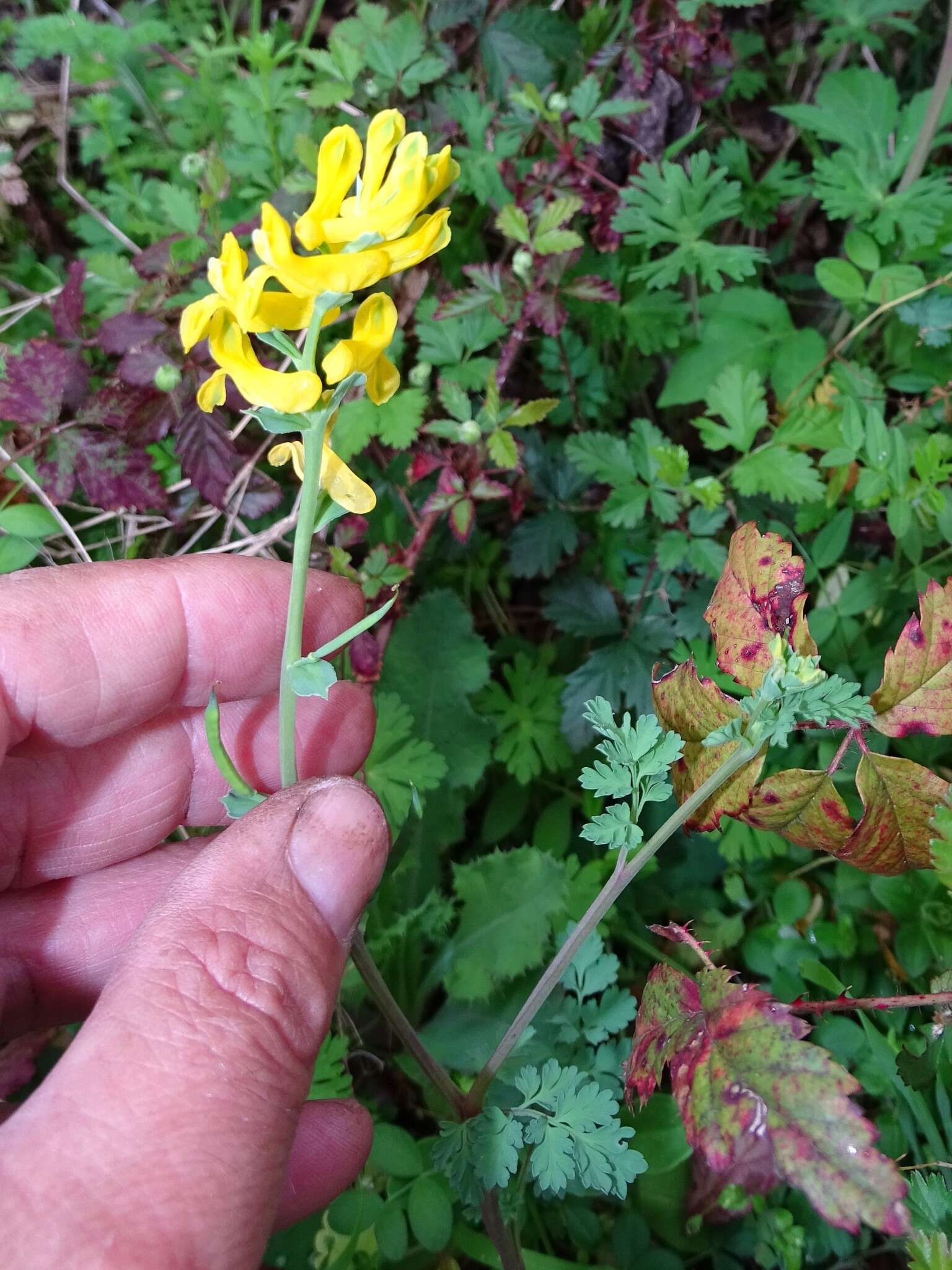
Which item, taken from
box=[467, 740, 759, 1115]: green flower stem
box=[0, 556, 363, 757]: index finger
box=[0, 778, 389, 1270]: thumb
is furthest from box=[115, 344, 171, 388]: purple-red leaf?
box=[467, 740, 759, 1115]: green flower stem

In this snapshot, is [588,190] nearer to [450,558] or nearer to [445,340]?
[445,340]

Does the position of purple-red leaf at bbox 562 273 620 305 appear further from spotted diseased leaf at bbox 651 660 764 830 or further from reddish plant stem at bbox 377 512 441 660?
spotted diseased leaf at bbox 651 660 764 830

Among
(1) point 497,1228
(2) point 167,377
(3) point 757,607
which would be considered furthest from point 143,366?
(1) point 497,1228

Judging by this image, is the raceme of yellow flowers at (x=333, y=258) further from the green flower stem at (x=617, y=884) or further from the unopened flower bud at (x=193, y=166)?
the unopened flower bud at (x=193, y=166)

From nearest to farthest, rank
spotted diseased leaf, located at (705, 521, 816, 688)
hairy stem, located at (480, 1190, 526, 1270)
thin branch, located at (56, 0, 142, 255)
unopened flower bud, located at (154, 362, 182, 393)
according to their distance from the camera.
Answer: spotted diseased leaf, located at (705, 521, 816, 688), hairy stem, located at (480, 1190, 526, 1270), unopened flower bud, located at (154, 362, 182, 393), thin branch, located at (56, 0, 142, 255)

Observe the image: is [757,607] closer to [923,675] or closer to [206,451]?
[923,675]

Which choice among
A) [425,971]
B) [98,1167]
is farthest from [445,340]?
[98,1167]
